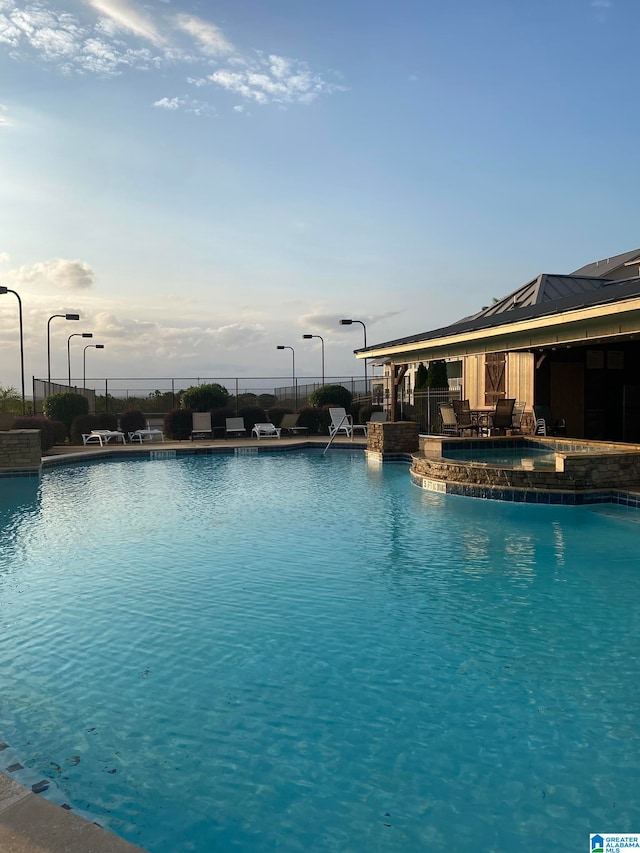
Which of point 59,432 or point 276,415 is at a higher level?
point 276,415

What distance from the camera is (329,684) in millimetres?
3521

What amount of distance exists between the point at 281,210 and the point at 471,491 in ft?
27.8

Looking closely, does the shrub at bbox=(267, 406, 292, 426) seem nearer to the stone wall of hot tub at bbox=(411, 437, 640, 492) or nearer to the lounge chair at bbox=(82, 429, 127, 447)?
the lounge chair at bbox=(82, 429, 127, 447)

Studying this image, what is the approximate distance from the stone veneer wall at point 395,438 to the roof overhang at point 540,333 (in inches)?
82.4

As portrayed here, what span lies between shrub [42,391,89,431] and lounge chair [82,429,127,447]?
2.74ft

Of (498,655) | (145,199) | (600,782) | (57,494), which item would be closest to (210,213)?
(145,199)

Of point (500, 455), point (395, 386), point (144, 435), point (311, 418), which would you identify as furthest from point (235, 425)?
point (500, 455)

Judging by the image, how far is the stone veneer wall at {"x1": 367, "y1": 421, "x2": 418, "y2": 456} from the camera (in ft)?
50.9

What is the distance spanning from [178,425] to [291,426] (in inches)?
162

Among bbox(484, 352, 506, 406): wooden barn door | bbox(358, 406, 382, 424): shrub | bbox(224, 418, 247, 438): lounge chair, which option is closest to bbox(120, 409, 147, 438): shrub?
bbox(224, 418, 247, 438): lounge chair

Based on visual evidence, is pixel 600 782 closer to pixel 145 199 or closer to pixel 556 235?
pixel 145 199

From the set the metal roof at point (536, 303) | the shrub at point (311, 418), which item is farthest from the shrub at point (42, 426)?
the metal roof at point (536, 303)

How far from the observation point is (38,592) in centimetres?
529

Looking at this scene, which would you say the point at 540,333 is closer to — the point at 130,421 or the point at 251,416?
the point at 251,416
